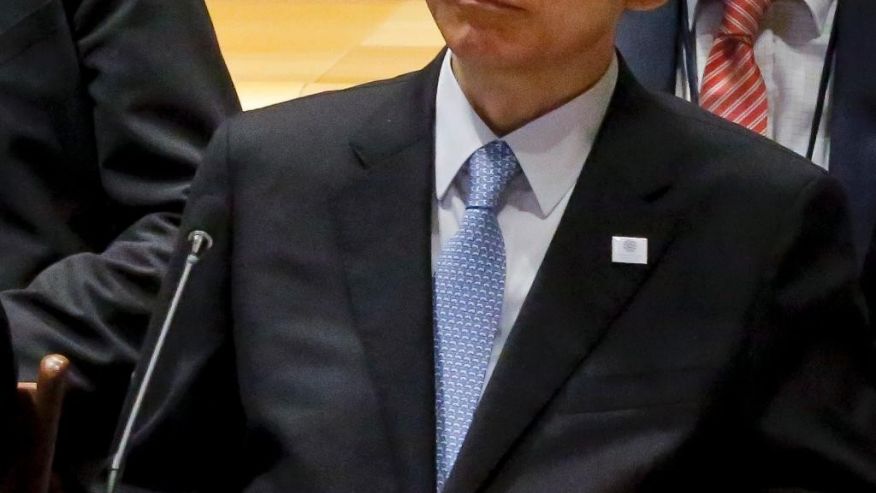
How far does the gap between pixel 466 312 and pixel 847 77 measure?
0.73m

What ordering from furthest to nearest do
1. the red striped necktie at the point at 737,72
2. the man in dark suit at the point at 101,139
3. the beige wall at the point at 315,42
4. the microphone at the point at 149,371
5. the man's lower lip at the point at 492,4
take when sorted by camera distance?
1. the beige wall at the point at 315,42
2. the red striped necktie at the point at 737,72
3. the man in dark suit at the point at 101,139
4. the man's lower lip at the point at 492,4
5. the microphone at the point at 149,371

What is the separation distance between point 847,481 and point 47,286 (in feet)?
2.80

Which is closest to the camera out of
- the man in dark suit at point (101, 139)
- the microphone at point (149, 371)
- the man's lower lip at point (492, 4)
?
the microphone at point (149, 371)

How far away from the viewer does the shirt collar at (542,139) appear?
3.81 ft

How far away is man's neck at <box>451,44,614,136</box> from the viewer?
1156 mm

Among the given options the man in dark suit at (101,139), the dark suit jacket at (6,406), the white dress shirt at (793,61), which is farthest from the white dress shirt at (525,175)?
the white dress shirt at (793,61)

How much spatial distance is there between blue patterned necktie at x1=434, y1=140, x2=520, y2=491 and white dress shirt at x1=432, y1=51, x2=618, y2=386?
0.01 metres

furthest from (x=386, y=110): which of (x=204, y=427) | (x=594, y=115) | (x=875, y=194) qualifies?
(x=875, y=194)

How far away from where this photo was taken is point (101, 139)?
163 cm

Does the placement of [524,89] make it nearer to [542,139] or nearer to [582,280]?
[542,139]

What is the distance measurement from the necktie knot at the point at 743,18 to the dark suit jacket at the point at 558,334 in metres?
0.55

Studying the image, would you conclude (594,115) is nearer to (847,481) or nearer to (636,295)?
(636,295)

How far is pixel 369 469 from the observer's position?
111cm

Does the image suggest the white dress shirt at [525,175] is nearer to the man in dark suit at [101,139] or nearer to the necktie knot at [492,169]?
the necktie knot at [492,169]
